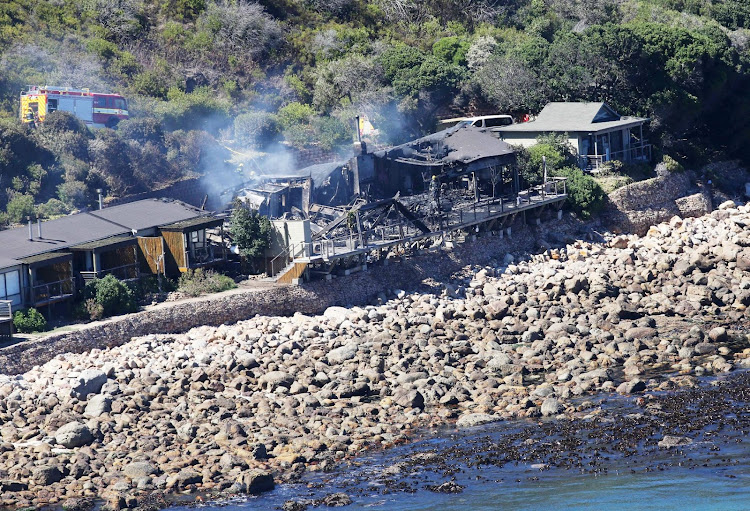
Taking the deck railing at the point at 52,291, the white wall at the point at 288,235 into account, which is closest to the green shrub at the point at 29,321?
the deck railing at the point at 52,291

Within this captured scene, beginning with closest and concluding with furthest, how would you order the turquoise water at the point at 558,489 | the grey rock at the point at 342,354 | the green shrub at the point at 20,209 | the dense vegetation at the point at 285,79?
the turquoise water at the point at 558,489
the grey rock at the point at 342,354
the green shrub at the point at 20,209
the dense vegetation at the point at 285,79

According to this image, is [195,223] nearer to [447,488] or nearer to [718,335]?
[447,488]

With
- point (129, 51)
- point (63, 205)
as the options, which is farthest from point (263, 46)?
point (63, 205)

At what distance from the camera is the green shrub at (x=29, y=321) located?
1640 inches

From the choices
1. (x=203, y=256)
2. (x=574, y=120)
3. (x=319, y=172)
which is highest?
(x=574, y=120)

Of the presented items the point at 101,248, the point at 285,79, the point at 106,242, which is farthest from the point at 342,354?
the point at 285,79

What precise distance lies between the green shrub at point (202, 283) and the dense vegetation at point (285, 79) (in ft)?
30.3

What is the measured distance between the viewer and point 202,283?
4719cm

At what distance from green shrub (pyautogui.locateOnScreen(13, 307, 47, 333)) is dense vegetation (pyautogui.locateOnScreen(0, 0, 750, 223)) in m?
12.8

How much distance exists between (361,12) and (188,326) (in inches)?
1633

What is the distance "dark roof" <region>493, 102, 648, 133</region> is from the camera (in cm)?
6222

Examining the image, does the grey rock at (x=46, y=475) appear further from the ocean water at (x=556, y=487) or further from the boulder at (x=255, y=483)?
the boulder at (x=255, y=483)

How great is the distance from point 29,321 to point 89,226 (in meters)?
6.68

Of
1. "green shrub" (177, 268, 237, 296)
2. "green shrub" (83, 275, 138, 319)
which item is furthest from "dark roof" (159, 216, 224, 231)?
"green shrub" (83, 275, 138, 319)
